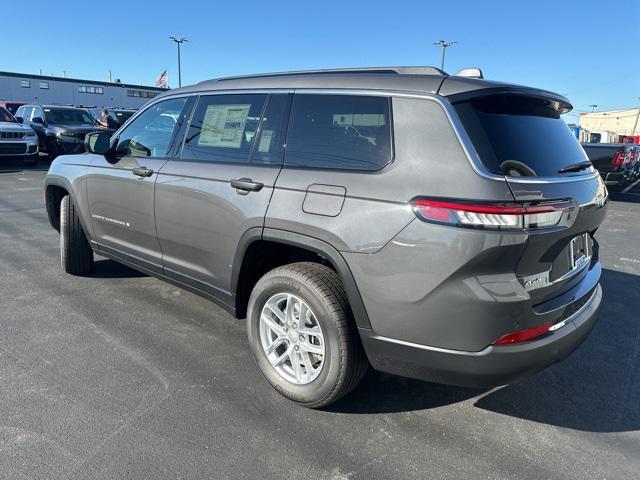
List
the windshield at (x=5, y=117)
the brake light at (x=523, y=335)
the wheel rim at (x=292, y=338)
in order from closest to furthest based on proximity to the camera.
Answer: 1. the brake light at (x=523, y=335)
2. the wheel rim at (x=292, y=338)
3. the windshield at (x=5, y=117)

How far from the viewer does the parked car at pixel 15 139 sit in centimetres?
1398

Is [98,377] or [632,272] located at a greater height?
[632,272]

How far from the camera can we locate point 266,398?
111 inches

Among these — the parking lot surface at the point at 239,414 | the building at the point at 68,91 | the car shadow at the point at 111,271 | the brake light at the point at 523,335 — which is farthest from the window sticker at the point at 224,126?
the building at the point at 68,91

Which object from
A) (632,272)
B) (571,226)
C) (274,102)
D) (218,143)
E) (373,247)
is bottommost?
(632,272)

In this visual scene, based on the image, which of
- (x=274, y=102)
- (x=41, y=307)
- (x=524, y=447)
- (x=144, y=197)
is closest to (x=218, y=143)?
(x=274, y=102)

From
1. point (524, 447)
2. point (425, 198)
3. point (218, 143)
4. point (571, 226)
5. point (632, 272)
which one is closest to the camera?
point (425, 198)

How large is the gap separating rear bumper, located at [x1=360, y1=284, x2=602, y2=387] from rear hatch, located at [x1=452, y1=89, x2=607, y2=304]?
0.71 feet

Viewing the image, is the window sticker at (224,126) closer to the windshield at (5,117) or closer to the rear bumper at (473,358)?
the rear bumper at (473,358)

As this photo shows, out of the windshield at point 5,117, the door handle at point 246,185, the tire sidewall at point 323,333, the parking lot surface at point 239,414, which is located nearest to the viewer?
the parking lot surface at point 239,414

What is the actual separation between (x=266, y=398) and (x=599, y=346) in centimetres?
263

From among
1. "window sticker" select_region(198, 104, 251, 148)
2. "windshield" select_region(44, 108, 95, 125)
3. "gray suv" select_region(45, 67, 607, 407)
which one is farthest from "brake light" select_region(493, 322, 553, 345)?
"windshield" select_region(44, 108, 95, 125)

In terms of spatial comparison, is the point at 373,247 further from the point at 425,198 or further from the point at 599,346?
the point at 599,346

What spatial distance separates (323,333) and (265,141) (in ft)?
4.13
